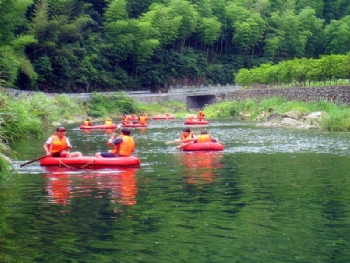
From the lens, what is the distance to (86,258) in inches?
350

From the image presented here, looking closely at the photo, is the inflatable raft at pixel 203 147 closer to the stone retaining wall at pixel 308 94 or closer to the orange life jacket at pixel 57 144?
the orange life jacket at pixel 57 144

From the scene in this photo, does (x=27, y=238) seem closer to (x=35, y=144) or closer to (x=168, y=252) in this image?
(x=168, y=252)

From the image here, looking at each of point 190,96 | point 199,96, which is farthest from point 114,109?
point 199,96

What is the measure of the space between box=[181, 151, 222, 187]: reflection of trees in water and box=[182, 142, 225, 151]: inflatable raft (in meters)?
0.22

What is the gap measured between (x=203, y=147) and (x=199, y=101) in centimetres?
5102

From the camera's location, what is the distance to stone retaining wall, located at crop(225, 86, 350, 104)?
42322 mm

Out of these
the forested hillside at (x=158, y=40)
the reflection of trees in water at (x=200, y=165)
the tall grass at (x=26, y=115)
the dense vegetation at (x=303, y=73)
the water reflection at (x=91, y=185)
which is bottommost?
the reflection of trees in water at (x=200, y=165)

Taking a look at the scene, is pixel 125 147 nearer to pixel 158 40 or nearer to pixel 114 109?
pixel 114 109

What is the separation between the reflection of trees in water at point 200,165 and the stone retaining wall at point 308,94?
21.0 m

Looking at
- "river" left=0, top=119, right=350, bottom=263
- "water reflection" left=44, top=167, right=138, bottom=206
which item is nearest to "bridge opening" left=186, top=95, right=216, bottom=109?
"river" left=0, top=119, right=350, bottom=263

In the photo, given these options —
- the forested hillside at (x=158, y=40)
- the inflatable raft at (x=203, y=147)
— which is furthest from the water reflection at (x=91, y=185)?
the forested hillside at (x=158, y=40)

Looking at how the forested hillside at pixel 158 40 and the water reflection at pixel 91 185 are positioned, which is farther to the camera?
the forested hillside at pixel 158 40

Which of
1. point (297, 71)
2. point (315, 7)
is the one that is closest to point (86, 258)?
point (297, 71)

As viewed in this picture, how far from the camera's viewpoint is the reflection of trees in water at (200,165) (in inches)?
652
